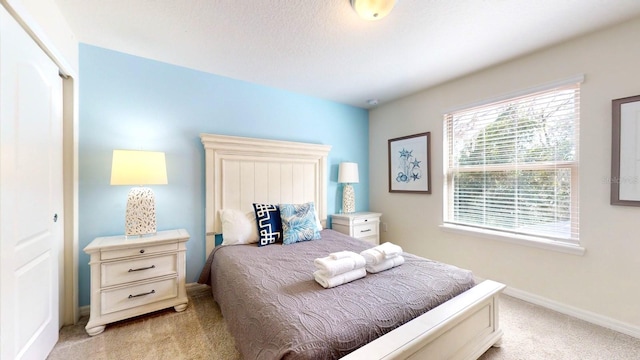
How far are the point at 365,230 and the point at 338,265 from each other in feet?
6.48

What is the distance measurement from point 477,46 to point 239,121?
2486 mm

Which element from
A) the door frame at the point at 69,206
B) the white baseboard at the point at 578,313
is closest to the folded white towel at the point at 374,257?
the white baseboard at the point at 578,313

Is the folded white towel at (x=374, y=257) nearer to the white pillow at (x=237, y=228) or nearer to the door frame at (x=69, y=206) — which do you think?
the white pillow at (x=237, y=228)

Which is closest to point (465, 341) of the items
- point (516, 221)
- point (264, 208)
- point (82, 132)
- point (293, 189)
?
point (516, 221)

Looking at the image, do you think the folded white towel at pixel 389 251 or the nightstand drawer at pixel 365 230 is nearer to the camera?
Result: the folded white towel at pixel 389 251

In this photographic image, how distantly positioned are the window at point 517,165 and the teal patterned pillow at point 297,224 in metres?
1.71

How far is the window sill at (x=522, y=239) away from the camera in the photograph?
80.7 inches

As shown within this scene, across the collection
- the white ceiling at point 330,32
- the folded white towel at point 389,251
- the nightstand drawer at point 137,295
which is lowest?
the nightstand drawer at point 137,295

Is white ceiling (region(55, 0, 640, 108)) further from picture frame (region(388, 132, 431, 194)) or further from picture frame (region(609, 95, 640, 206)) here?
picture frame (region(388, 132, 431, 194))

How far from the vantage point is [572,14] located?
5.63 feet

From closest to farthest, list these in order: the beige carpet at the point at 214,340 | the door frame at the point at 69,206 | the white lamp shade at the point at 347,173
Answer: the beige carpet at the point at 214,340 < the door frame at the point at 69,206 < the white lamp shade at the point at 347,173

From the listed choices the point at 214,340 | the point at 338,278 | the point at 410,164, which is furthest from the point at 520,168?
the point at 214,340

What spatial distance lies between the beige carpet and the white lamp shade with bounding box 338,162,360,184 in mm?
2138

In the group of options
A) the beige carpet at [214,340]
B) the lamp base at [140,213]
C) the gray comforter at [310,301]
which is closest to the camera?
the gray comforter at [310,301]
